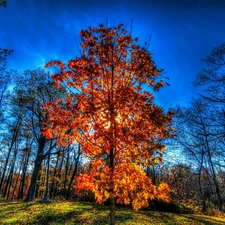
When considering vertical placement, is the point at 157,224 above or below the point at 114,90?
below

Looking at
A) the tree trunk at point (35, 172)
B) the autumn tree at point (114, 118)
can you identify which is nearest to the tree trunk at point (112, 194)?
the autumn tree at point (114, 118)

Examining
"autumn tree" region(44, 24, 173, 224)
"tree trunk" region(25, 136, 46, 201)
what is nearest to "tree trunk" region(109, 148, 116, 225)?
"autumn tree" region(44, 24, 173, 224)

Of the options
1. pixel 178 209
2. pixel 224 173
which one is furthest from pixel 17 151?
pixel 224 173

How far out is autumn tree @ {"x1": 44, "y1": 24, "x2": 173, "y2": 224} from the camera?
462cm

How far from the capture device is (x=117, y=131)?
15.2ft

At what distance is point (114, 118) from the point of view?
479 cm

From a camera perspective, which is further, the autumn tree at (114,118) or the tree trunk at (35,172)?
the tree trunk at (35,172)

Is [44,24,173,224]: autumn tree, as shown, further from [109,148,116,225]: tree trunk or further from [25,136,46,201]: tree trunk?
[25,136,46,201]: tree trunk

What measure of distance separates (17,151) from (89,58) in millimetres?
27391

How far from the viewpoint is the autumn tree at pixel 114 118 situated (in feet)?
15.1

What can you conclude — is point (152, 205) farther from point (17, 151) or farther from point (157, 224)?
point (17, 151)

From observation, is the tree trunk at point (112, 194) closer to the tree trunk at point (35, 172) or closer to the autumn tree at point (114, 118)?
the autumn tree at point (114, 118)

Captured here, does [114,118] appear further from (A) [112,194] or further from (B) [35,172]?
(B) [35,172]

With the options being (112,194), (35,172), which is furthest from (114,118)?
(35,172)
